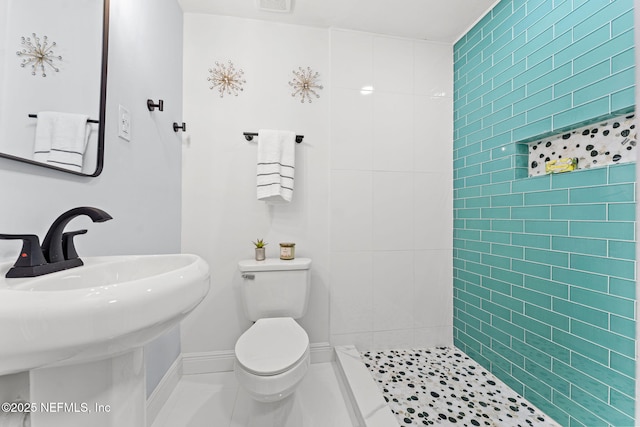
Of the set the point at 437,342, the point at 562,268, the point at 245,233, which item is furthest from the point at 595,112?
the point at 245,233

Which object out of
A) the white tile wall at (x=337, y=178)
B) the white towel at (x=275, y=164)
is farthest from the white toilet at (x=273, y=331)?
the white towel at (x=275, y=164)

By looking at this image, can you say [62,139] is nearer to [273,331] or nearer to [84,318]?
[84,318]

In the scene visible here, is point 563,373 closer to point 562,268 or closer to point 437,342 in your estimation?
point 562,268

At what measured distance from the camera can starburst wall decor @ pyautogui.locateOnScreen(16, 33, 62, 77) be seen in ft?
2.42

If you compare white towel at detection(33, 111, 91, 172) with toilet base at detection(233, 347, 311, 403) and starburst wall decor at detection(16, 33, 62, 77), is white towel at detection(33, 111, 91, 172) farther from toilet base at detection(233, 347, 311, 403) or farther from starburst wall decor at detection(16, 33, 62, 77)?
toilet base at detection(233, 347, 311, 403)

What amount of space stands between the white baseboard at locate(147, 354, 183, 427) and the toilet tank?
0.51m

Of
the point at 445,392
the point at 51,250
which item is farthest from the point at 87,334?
the point at 445,392

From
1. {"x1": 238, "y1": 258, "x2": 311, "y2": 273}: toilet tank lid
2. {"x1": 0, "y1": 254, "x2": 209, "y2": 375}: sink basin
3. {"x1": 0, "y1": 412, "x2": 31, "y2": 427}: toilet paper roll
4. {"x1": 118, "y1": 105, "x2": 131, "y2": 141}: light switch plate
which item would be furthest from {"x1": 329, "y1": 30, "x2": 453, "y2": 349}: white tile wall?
{"x1": 0, "y1": 412, "x2": 31, "y2": 427}: toilet paper roll

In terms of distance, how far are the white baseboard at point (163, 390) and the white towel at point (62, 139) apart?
3.72ft

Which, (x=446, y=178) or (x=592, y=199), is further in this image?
(x=446, y=178)

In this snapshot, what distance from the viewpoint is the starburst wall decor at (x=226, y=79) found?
1.78 m

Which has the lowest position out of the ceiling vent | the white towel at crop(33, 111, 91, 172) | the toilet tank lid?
the toilet tank lid

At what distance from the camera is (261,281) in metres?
1.62

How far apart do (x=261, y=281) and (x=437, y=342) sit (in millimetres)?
1329
